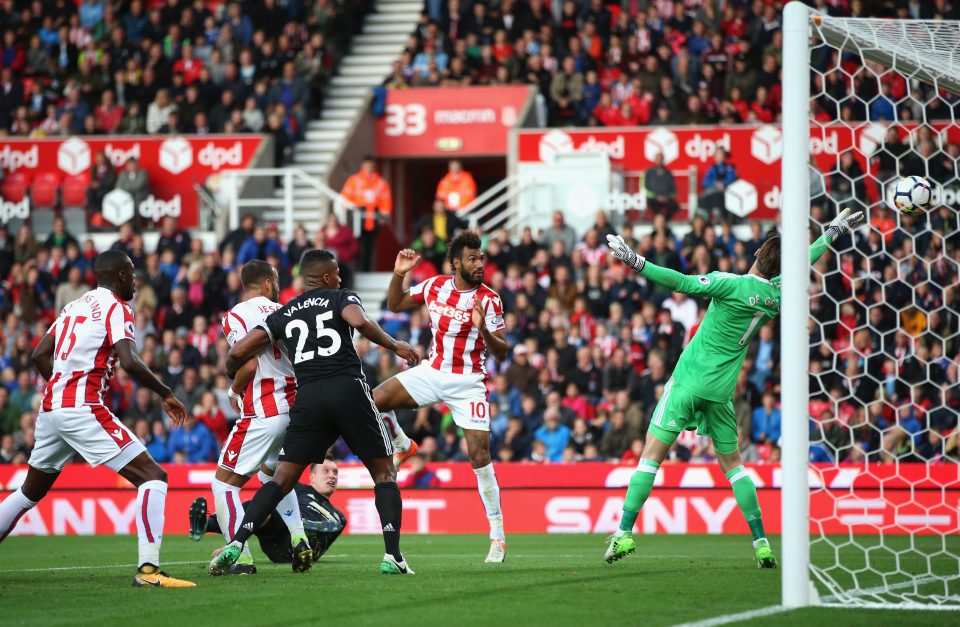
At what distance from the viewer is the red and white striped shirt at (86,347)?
8930 millimetres

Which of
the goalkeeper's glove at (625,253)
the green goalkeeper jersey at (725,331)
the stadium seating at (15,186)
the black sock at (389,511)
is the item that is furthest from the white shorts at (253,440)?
the stadium seating at (15,186)

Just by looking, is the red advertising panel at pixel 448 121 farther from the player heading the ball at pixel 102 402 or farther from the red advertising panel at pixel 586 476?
the player heading the ball at pixel 102 402

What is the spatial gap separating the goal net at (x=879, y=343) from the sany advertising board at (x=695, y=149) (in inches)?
49.9

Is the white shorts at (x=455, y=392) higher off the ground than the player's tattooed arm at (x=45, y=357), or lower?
lower

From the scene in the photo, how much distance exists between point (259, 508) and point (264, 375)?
45.0 inches

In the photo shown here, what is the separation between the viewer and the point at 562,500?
1642 centimetres

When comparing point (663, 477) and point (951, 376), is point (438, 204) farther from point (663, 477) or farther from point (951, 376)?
point (951, 376)

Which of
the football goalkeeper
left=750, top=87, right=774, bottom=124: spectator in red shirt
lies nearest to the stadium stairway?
left=750, top=87, right=774, bottom=124: spectator in red shirt

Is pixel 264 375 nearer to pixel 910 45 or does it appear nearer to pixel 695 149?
pixel 910 45

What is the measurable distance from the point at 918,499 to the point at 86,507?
10.1 metres

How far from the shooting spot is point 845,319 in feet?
55.1

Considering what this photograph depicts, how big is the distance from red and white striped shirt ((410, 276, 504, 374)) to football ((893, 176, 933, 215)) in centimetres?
307

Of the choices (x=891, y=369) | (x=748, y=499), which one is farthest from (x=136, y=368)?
(x=891, y=369)

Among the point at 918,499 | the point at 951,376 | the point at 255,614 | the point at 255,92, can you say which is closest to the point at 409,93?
the point at 255,92
